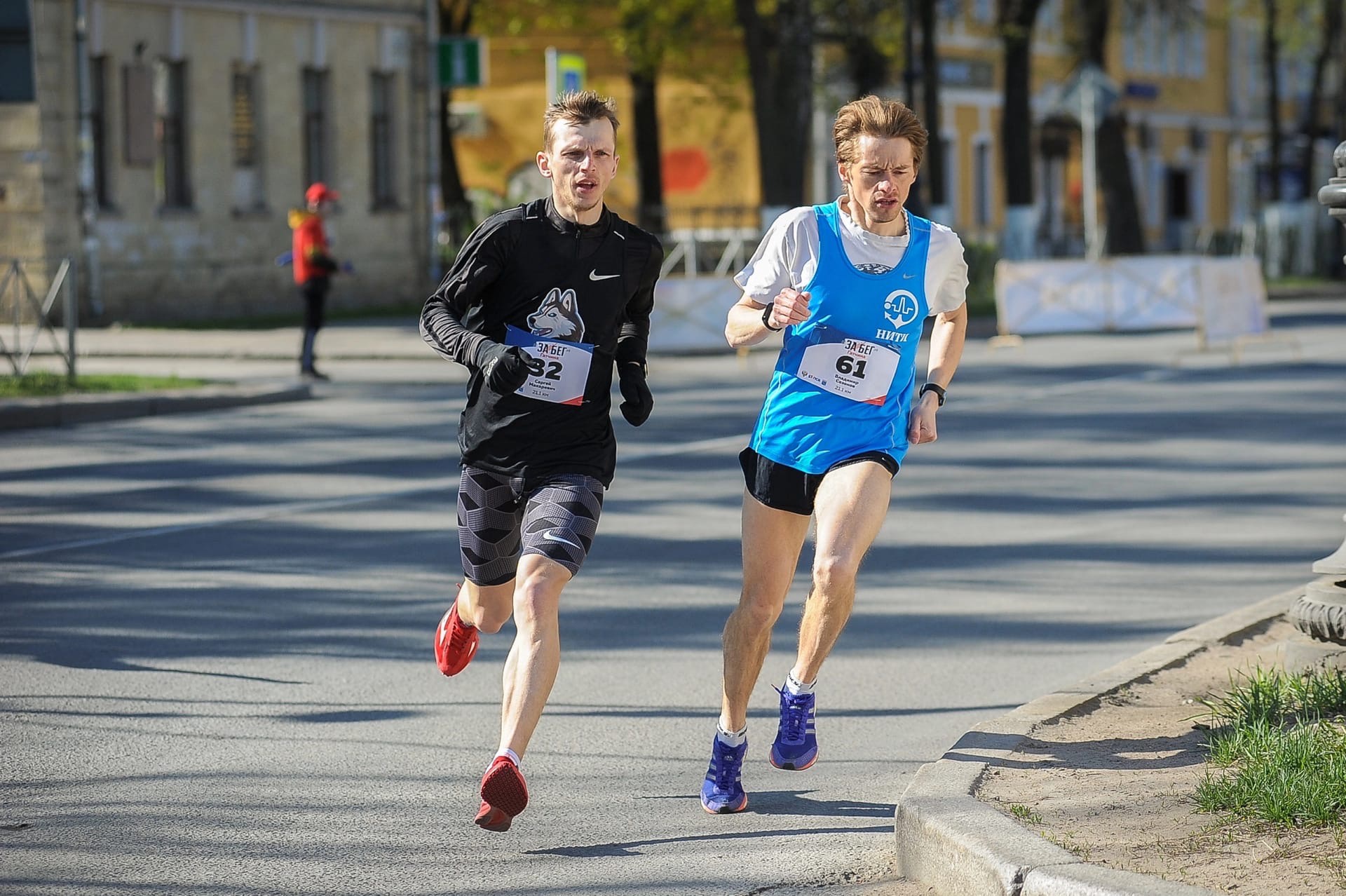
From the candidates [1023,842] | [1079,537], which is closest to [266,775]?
[1023,842]

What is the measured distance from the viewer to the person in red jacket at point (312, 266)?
20500 mm

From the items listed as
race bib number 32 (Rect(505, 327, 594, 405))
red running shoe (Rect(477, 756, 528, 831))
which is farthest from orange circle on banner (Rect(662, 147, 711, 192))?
red running shoe (Rect(477, 756, 528, 831))

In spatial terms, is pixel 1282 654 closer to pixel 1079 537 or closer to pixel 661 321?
pixel 1079 537

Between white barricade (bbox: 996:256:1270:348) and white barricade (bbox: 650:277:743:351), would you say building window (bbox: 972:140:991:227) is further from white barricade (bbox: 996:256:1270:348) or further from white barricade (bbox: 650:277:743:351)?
white barricade (bbox: 650:277:743:351)

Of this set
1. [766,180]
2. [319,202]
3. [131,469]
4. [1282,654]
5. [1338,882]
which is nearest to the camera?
[1338,882]

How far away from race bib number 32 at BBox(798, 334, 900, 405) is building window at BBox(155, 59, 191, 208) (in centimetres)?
2786

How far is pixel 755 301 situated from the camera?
5.90 metres

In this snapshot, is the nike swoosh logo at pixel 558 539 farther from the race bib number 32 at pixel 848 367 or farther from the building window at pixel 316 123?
the building window at pixel 316 123

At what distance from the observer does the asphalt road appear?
5.40m

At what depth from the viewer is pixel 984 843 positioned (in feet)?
15.6

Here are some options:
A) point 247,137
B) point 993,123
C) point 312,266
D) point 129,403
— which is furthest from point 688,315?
point 993,123

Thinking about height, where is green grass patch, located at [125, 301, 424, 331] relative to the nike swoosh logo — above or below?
below

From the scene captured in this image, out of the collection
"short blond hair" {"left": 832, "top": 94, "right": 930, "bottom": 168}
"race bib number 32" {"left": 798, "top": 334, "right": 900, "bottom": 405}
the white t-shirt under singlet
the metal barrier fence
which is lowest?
the metal barrier fence

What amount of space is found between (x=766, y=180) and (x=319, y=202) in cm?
1380
